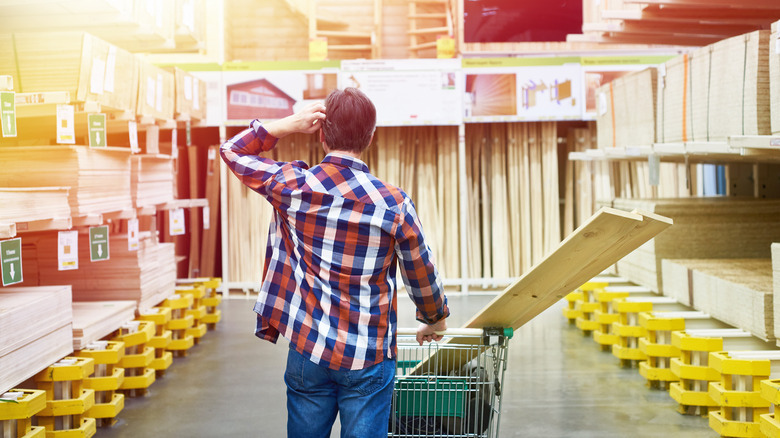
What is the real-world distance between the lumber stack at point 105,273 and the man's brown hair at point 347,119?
3344 mm

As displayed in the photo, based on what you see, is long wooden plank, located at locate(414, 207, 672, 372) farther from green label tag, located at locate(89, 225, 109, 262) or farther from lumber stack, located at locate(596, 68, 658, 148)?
lumber stack, located at locate(596, 68, 658, 148)

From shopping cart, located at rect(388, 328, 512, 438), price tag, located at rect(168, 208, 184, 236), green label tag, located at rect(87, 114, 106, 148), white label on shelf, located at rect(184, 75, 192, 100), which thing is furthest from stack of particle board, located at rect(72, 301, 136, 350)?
shopping cart, located at rect(388, 328, 512, 438)

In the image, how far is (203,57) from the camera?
970 centimetres

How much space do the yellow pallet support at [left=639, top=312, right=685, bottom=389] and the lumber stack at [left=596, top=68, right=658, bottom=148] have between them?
4.35 ft

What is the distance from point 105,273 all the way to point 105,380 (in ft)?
3.98

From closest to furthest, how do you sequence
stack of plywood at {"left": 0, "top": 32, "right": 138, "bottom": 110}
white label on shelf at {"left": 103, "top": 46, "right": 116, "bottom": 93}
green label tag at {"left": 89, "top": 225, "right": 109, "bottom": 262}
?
stack of plywood at {"left": 0, "top": 32, "right": 138, "bottom": 110} < green label tag at {"left": 89, "top": 225, "right": 109, "bottom": 262} < white label on shelf at {"left": 103, "top": 46, "right": 116, "bottom": 93}

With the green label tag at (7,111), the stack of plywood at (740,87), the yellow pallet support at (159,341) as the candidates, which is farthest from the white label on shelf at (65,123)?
the stack of plywood at (740,87)

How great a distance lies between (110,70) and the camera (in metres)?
4.73

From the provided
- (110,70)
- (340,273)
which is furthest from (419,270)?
(110,70)

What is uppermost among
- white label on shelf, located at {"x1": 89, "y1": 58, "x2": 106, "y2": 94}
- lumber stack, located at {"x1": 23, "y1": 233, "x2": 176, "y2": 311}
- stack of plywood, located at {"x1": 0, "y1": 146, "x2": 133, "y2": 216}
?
white label on shelf, located at {"x1": 89, "y1": 58, "x2": 106, "y2": 94}

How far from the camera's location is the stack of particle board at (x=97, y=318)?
425 centimetres

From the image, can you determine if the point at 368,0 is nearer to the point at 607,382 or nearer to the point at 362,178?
the point at 607,382

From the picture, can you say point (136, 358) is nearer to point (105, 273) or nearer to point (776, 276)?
point (105, 273)

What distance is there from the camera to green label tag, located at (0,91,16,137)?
3.65 m
